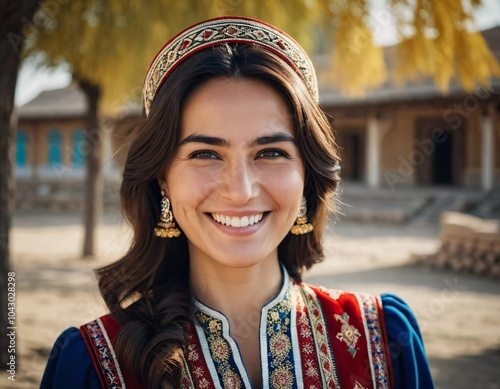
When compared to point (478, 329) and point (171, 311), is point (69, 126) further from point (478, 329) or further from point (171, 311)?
point (171, 311)

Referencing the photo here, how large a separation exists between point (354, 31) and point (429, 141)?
1661 cm

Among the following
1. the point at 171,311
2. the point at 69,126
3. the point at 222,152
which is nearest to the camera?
the point at 222,152

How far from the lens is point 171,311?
62.1 inches

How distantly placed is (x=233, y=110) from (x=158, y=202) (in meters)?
0.43

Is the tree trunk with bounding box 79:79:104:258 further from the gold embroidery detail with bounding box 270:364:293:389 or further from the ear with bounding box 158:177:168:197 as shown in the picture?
Result: the gold embroidery detail with bounding box 270:364:293:389

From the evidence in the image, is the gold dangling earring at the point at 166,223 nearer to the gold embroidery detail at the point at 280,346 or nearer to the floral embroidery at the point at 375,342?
the gold embroidery detail at the point at 280,346

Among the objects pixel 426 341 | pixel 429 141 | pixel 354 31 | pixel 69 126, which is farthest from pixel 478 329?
pixel 69 126

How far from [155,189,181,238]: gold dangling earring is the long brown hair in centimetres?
5

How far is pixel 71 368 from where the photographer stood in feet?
4.75

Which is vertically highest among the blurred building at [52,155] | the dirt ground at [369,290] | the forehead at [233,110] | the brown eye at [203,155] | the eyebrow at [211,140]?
the blurred building at [52,155]

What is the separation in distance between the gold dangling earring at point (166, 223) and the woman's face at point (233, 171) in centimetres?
11

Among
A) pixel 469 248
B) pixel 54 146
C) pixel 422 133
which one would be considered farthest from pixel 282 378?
pixel 54 146

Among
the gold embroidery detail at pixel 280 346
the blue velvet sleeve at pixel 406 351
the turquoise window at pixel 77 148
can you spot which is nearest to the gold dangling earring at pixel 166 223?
the gold embroidery detail at pixel 280 346

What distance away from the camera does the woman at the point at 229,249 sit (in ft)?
4.83
